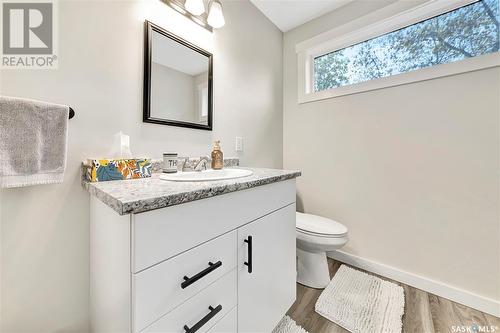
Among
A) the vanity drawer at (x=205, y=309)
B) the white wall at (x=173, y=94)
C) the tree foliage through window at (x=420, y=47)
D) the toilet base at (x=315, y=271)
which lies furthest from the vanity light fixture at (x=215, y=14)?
the toilet base at (x=315, y=271)

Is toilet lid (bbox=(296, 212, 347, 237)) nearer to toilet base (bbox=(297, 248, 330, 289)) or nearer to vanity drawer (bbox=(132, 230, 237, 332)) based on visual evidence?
toilet base (bbox=(297, 248, 330, 289))

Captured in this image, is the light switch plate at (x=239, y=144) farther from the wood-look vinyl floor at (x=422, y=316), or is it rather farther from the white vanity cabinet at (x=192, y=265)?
the wood-look vinyl floor at (x=422, y=316)

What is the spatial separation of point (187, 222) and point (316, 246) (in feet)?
3.54

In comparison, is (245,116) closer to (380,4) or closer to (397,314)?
(380,4)

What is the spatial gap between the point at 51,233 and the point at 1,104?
0.49m

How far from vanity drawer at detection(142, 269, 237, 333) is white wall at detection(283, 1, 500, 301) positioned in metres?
1.37

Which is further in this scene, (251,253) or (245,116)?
(245,116)

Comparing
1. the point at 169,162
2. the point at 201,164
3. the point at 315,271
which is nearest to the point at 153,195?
the point at 169,162

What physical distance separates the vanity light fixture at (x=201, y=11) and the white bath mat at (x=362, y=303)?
195cm

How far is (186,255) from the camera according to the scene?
24.0 inches

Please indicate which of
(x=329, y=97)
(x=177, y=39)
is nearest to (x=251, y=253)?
(x=177, y=39)

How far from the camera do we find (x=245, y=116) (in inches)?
65.4

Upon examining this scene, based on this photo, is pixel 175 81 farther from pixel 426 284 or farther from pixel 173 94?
pixel 426 284

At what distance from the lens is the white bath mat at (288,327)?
1.10m
